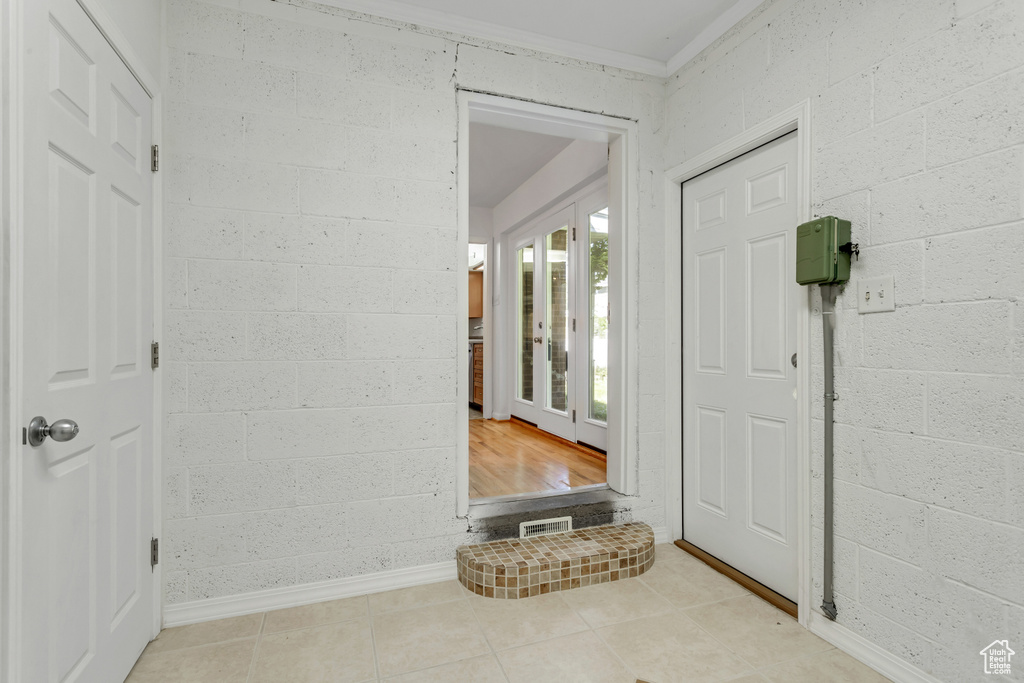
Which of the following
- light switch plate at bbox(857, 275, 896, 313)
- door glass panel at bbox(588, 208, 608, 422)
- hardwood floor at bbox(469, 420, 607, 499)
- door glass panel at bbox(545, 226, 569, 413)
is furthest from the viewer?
door glass panel at bbox(545, 226, 569, 413)

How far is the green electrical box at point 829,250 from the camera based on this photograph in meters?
1.82

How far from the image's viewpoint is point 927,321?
161cm

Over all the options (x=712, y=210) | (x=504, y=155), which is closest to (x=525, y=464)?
(x=712, y=210)

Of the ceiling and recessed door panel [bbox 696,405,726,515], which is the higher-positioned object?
the ceiling

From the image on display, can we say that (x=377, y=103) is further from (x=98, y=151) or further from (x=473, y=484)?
(x=473, y=484)

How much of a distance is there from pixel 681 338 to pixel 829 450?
1.05 m

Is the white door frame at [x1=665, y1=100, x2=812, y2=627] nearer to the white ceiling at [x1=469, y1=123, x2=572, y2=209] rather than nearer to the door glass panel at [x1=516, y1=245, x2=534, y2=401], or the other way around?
the white ceiling at [x1=469, y1=123, x2=572, y2=209]

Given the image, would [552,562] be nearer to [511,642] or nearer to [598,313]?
[511,642]

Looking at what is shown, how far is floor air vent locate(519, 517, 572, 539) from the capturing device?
258cm

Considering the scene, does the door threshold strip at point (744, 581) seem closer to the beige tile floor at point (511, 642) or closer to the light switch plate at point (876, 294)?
the beige tile floor at point (511, 642)

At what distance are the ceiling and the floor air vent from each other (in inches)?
93.6

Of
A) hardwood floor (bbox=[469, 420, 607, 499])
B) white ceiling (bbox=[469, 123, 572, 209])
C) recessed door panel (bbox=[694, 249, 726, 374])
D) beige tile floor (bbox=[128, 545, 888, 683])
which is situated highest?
white ceiling (bbox=[469, 123, 572, 209])

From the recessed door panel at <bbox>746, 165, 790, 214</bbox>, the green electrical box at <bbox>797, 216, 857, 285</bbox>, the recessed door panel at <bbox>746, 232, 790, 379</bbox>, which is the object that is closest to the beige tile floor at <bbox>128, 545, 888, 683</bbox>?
the recessed door panel at <bbox>746, 232, 790, 379</bbox>

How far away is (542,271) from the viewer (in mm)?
5180
